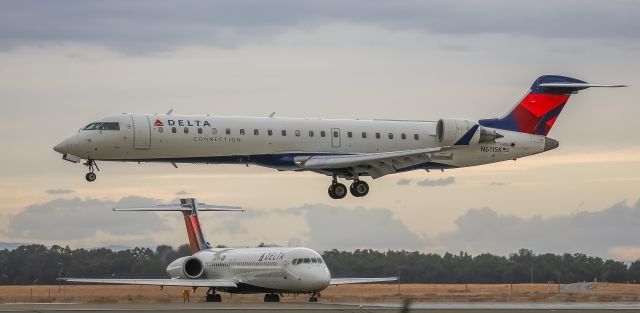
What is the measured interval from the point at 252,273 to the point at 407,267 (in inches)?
1290

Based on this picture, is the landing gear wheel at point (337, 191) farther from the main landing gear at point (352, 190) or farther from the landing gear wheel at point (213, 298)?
the landing gear wheel at point (213, 298)

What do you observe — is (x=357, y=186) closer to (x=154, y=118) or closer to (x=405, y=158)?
(x=405, y=158)

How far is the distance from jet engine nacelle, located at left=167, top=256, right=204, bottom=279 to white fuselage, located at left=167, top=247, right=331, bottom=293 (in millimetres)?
736

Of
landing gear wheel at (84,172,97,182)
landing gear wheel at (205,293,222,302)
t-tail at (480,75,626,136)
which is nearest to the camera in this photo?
landing gear wheel at (84,172,97,182)

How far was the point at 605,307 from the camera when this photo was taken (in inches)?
2586

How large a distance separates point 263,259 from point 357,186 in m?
14.0

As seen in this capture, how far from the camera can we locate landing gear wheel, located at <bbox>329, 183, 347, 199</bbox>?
74062 millimetres

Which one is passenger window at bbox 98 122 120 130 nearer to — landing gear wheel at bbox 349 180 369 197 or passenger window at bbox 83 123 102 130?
passenger window at bbox 83 123 102 130

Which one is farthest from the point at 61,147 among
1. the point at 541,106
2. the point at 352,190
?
the point at 541,106

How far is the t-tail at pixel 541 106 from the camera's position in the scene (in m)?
81.2

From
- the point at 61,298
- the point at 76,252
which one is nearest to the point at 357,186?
the point at 61,298

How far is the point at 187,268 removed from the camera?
92.9 m

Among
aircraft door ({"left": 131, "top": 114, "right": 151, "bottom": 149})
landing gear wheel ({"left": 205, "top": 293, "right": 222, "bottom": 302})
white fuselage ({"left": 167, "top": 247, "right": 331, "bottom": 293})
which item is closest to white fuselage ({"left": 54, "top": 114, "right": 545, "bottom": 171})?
aircraft door ({"left": 131, "top": 114, "right": 151, "bottom": 149})

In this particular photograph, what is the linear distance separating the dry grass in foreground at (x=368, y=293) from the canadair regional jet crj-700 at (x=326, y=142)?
8.80 meters
